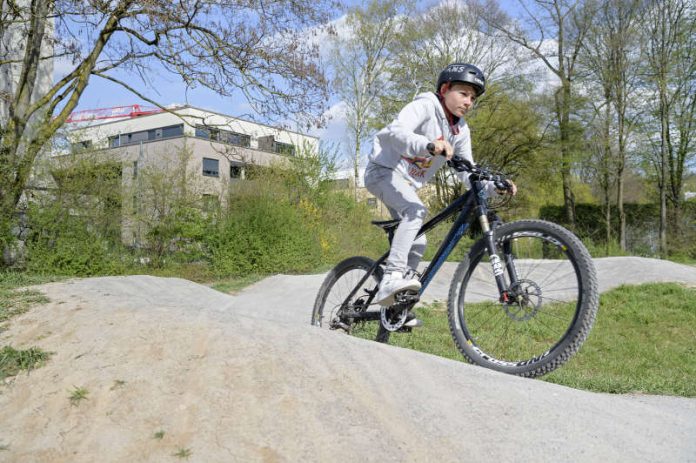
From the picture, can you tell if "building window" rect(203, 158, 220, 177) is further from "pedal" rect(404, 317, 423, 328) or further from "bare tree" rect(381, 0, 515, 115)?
"pedal" rect(404, 317, 423, 328)

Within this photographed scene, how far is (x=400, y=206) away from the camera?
13.7 ft

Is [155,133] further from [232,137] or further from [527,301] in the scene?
[527,301]

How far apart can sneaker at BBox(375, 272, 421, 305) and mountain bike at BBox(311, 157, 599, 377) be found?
8 cm

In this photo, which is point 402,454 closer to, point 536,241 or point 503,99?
point 536,241

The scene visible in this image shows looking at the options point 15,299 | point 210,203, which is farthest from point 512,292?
point 210,203

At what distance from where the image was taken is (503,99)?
88.2 ft

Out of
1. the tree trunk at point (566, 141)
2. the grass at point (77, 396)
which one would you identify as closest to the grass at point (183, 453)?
the grass at point (77, 396)

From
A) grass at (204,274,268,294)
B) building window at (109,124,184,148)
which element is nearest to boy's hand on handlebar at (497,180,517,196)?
grass at (204,274,268,294)

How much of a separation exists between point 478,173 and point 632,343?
5.10m

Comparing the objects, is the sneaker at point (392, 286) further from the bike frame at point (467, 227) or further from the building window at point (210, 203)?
the building window at point (210, 203)

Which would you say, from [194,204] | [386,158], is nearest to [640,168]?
[194,204]

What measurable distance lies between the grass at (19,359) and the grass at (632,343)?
3834 millimetres

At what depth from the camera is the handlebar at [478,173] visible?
3.84 m

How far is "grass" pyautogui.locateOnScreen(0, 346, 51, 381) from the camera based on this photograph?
338 centimetres
